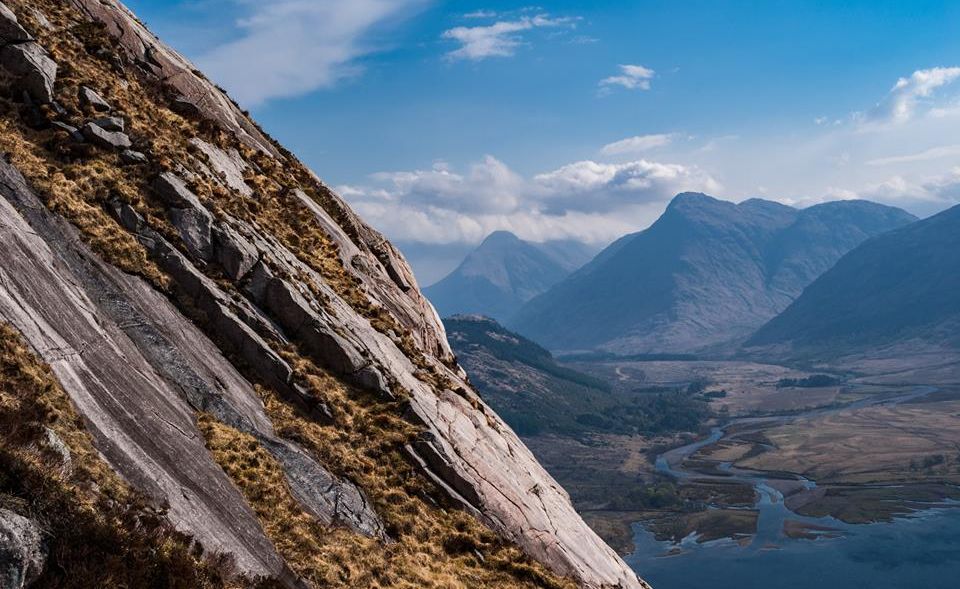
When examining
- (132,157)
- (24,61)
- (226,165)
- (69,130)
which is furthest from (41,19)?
(132,157)

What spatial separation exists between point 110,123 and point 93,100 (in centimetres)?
264

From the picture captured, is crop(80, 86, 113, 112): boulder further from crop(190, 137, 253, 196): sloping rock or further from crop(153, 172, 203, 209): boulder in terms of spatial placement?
crop(153, 172, 203, 209): boulder

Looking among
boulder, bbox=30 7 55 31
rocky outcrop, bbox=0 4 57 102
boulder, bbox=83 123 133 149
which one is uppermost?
boulder, bbox=30 7 55 31

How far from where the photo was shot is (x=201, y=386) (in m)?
29.5

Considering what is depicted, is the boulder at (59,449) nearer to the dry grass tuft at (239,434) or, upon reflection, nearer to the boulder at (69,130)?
the dry grass tuft at (239,434)

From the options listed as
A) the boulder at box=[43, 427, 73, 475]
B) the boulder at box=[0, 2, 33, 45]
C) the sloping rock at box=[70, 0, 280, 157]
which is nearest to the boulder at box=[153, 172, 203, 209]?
the boulder at box=[0, 2, 33, 45]

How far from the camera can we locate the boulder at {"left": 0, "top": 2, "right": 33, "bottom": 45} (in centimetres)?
4006

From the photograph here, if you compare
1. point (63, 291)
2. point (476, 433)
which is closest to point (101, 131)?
point (63, 291)

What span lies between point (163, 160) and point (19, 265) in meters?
15.0

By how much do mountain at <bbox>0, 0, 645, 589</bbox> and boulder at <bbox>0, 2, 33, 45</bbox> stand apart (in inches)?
5.0

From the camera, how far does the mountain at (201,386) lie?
2061cm

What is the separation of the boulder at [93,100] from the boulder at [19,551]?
30520 millimetres

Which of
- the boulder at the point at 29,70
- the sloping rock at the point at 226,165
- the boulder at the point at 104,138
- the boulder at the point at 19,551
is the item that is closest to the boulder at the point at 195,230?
the boulder at the point at 104,138

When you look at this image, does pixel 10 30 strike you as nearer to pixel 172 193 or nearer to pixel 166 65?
pixel 166 65
